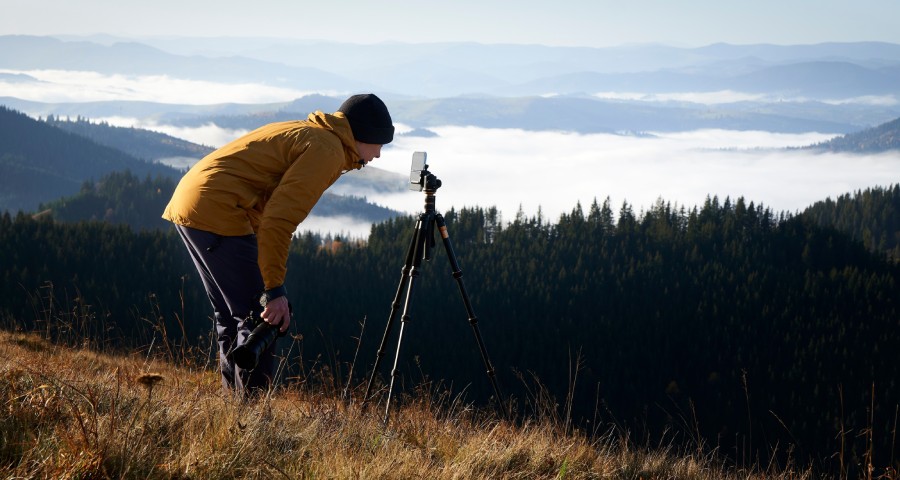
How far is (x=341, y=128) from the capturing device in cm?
480

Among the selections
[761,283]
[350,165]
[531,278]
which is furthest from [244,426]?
[761,283]

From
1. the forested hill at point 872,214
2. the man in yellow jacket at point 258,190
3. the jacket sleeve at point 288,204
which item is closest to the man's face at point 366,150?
the man in yellow jacket at point 258,190

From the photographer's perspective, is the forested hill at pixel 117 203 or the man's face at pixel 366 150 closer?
the man's face at pixel 366 150

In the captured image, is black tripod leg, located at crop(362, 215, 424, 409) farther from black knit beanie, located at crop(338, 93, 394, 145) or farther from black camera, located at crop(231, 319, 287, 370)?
black camera, located at crop(231, 319, 287, 370)

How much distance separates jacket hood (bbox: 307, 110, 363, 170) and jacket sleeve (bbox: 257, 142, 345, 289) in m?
0.22

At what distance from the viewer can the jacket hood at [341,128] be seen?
479cm

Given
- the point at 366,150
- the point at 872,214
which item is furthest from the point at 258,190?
the point at 872,214

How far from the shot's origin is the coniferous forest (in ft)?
280

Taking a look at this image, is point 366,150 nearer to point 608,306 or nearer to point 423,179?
point 423,179

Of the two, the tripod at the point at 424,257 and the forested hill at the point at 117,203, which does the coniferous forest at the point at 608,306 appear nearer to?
the tripod at the point at 424,257

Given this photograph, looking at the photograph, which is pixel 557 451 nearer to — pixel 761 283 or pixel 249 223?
pixel 249 223

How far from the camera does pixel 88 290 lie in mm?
81938

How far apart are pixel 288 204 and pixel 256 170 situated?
0.59 meters

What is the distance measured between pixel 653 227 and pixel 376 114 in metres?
130
